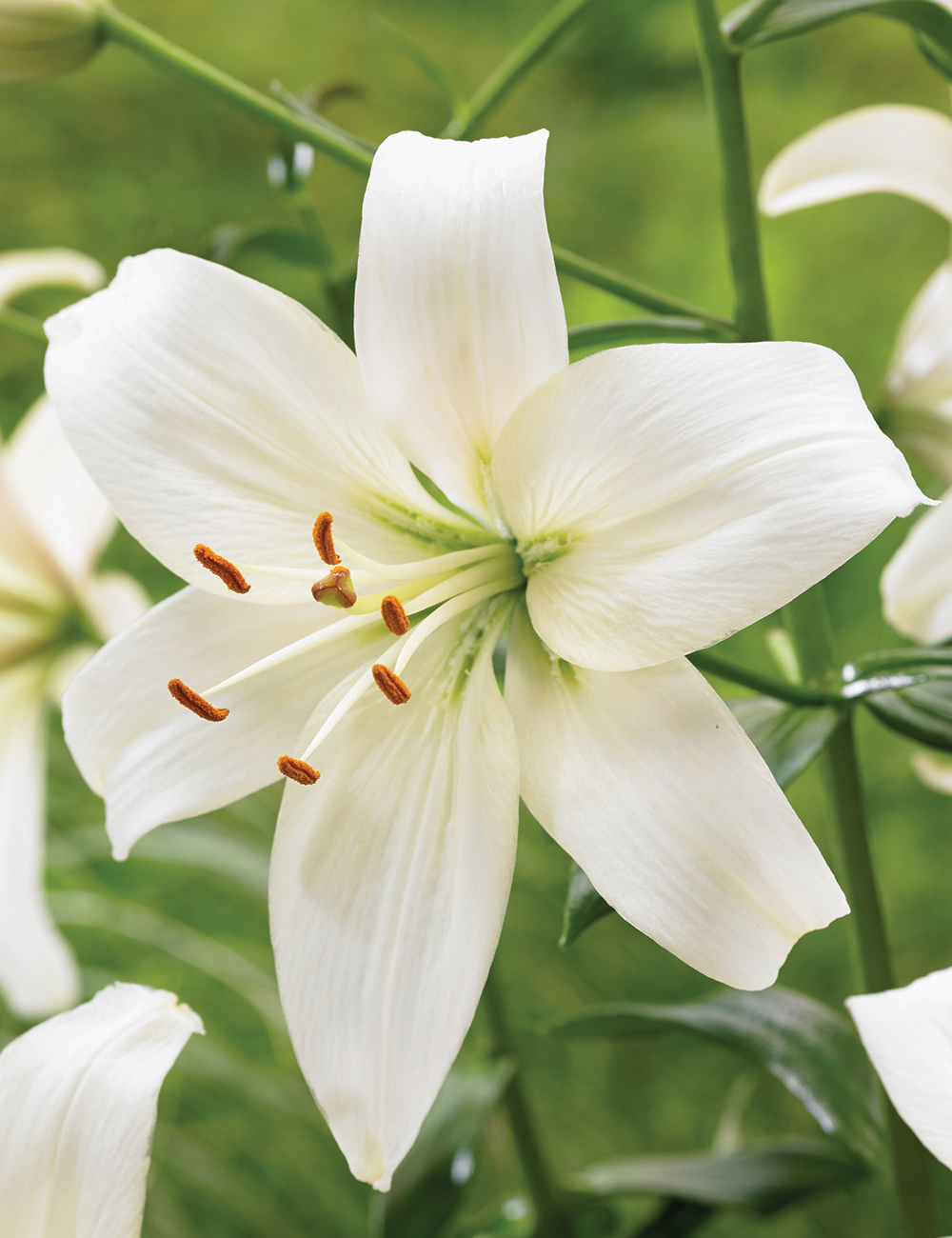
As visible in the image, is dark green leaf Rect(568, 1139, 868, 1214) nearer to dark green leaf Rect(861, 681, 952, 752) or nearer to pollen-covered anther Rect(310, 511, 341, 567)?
dark green leaf Rect(861, 681, 952, 752)

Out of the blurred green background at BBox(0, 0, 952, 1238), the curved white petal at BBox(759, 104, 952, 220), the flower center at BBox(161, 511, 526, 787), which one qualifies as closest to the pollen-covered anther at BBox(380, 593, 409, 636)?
the flower center at BBox(161, 511, 526, 787)

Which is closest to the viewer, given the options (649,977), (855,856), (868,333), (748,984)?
(748,984)

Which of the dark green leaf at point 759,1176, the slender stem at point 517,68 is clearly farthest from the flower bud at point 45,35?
the dark green leaf at point 759,1176

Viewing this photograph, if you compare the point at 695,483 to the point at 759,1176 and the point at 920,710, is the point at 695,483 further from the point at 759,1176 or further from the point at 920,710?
the point at 759,1176

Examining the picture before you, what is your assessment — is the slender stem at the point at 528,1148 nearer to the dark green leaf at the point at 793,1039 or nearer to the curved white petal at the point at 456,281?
the dark green leaf at the point at 793,1039

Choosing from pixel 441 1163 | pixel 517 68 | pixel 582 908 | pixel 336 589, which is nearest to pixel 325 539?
pixel 336 589

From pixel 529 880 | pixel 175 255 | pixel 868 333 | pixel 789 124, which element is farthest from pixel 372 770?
pixel 789 124

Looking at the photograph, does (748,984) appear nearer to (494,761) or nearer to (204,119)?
(494,761)
